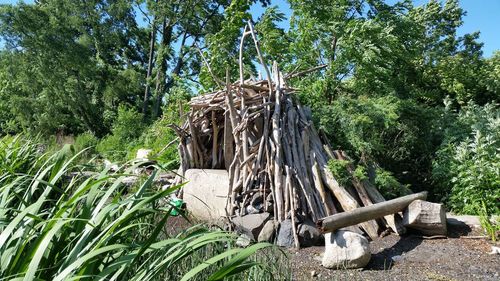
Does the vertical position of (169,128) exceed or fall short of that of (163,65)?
it falls short

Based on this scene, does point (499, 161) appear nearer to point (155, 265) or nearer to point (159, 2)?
point (155, 265)

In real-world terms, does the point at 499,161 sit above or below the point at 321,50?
below

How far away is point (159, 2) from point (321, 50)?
499 inches

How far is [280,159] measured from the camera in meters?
5.13

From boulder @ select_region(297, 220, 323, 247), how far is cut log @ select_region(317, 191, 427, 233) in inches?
16.7

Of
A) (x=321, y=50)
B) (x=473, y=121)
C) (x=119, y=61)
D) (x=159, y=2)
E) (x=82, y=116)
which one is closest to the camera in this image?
(x=473, y=121)

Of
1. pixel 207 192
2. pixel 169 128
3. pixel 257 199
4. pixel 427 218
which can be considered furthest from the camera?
pixel 169 128

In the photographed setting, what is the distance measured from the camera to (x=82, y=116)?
54.3 ft

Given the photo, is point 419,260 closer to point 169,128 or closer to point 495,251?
Result: point 495,251

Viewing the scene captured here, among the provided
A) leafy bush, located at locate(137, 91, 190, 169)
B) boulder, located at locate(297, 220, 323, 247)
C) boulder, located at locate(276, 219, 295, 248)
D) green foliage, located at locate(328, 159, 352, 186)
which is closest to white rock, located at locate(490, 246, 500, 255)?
green foliage, located at locate(328, 159, 352, 186)

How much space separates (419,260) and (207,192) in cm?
296

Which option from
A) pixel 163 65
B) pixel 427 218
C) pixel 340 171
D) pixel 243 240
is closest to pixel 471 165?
pixel 427 218

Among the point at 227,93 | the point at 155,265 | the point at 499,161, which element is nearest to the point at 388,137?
the point at 499,161

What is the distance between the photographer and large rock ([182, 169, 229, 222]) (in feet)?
18.6
